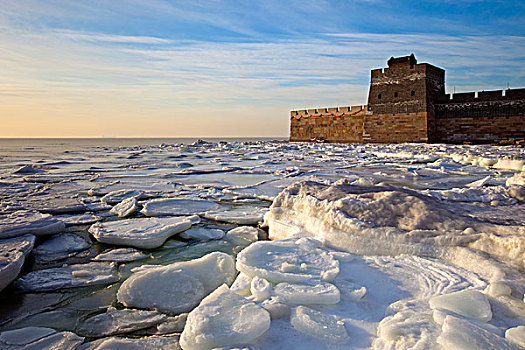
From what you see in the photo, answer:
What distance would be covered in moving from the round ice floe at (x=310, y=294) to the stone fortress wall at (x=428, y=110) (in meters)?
17.8

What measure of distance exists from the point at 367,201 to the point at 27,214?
360cm

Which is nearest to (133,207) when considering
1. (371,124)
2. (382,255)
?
(382,255)

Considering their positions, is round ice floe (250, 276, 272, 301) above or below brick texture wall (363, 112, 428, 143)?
below

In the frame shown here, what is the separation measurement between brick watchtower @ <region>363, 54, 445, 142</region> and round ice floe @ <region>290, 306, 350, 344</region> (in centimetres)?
1794

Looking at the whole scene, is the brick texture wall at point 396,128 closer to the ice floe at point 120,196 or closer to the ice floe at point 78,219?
the ice floe at point 120,196

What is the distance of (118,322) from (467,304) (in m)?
1.70

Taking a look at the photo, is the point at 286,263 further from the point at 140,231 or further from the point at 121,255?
the point at 140,231

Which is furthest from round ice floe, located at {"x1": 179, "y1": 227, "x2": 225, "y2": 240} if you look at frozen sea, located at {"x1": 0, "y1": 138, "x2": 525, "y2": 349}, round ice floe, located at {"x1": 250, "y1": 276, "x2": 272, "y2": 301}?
round ice floe, located at {"x1": 250, "y1": 276, "x2": 272, "y2": 301}

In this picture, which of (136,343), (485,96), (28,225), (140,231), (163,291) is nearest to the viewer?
(136,343)

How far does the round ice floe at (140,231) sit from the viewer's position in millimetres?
2832

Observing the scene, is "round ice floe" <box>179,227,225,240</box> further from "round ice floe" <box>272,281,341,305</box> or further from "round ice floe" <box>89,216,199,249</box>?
"round ice floe" <box>272,281,341,305</box>

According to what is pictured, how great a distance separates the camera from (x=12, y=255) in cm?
236

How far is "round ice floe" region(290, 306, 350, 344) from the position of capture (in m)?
1.34

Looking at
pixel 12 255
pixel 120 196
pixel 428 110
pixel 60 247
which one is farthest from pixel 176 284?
pixel 428 110
